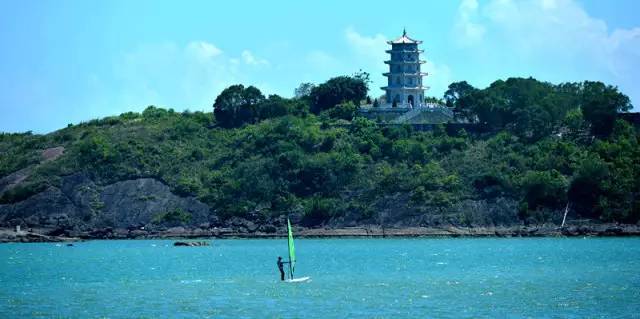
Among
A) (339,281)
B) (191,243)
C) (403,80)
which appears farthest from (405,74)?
(339,281)

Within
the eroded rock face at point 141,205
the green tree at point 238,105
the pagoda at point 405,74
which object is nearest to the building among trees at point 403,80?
the pagoda at point 405,74

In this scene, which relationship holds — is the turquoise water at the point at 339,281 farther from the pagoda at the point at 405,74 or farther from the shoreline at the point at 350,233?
the pagoda at the point at 405,74

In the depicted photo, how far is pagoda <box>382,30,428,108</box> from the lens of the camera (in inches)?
6181

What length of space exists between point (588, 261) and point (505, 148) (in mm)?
49563

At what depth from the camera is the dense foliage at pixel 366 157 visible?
126125 mm

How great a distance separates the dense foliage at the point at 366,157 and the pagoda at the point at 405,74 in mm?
4589

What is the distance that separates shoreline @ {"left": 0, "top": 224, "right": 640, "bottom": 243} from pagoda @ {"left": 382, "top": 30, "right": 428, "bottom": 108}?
31.6 m

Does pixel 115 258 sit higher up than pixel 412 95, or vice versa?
pixel 412 95

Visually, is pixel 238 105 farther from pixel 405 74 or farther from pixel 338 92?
pixel 405 74

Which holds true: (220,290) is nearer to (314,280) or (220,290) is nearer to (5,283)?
(314,280)

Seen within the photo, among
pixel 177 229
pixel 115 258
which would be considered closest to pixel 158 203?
pixel 177 229

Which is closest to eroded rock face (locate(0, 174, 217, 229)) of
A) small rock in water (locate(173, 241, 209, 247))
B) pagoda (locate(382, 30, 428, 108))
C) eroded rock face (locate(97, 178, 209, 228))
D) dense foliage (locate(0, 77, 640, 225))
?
eroded rock face (locate(97, 178, 209, 228))

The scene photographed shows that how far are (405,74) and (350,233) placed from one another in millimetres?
33774

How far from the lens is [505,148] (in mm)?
136375
